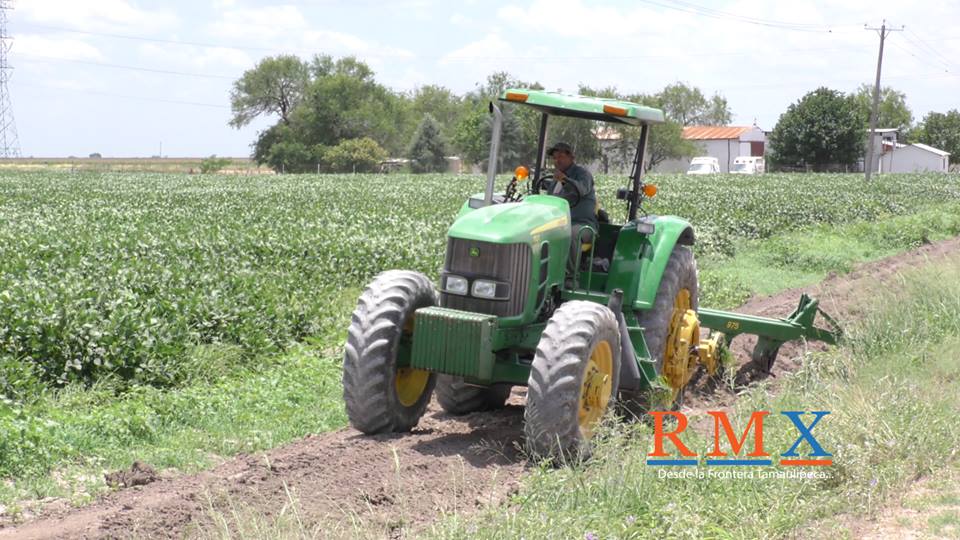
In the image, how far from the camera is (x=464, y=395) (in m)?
7.95

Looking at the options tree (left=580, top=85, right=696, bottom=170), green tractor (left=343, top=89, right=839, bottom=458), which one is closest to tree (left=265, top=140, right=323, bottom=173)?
tree (left=580, top=85, right=696, bottom=170)

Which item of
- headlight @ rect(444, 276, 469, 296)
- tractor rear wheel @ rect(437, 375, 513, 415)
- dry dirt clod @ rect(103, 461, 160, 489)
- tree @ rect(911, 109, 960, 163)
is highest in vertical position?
tree @ rect(911, 109, 960, 163)

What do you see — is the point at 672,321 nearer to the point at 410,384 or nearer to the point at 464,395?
the point at 464,395

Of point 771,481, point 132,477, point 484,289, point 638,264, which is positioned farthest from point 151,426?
point 771,481

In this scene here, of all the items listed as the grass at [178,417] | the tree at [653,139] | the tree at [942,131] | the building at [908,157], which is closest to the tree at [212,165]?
the tree at [653,139]

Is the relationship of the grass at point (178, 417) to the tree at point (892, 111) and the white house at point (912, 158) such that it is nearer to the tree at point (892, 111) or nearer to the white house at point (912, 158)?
the white house at point (912, 158)

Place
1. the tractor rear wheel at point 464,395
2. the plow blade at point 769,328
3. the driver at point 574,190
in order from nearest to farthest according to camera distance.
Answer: the driver at point 574,190 < the tractor rear wheel at point 464,395 < the plow blade at point 769,328

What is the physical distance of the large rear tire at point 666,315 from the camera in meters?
8.04

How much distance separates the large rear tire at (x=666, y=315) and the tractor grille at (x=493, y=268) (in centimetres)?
161

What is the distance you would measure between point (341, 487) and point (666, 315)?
3233 mm

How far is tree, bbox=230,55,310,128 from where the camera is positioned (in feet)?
320

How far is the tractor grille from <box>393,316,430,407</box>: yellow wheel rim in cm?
47

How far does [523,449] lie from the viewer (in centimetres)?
700

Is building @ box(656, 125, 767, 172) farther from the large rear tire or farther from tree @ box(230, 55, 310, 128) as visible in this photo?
the large rear tire
